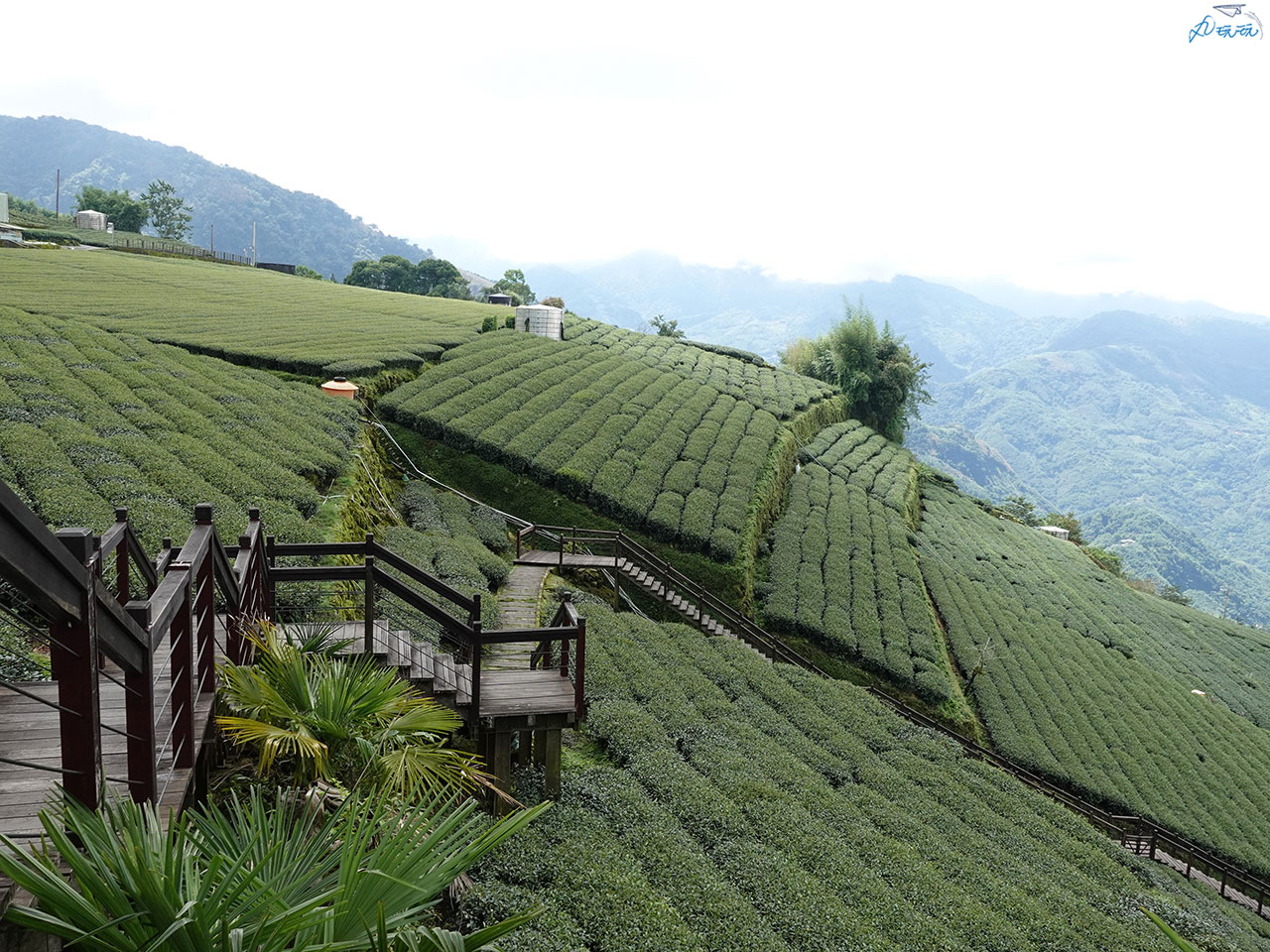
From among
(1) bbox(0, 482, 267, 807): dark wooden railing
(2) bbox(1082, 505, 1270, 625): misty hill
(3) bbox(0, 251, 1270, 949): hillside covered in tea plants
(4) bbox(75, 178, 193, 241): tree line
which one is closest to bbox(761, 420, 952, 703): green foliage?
(3) bbox(0, 251, 1270, 949): hillside covered in tea plants

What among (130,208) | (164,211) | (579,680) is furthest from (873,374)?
(164,211)

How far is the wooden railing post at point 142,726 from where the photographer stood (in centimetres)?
377

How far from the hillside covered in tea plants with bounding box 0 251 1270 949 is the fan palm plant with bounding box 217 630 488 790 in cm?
176

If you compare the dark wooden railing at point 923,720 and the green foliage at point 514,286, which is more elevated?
the green foliage at point 514,286

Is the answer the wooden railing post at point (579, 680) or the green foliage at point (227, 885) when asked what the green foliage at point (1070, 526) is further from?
the green foliage at point (227, 885)

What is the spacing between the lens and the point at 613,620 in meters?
15.0

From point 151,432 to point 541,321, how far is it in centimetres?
2565

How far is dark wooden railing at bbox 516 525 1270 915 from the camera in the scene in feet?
57.1

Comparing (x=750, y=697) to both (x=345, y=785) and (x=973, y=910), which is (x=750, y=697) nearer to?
(x=973, y=910)

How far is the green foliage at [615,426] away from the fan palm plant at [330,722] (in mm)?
16738

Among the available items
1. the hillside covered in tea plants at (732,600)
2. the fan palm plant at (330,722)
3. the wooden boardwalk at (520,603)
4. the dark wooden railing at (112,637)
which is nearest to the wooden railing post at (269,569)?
the dark wooden railing at (112,637)

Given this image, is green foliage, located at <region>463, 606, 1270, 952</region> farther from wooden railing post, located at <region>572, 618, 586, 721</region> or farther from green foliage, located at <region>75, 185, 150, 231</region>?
green foliage, located at <region>75, 185, 150, 231</region>

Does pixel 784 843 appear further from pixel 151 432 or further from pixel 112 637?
pixel 151 432

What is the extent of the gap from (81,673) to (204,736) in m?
1.99
